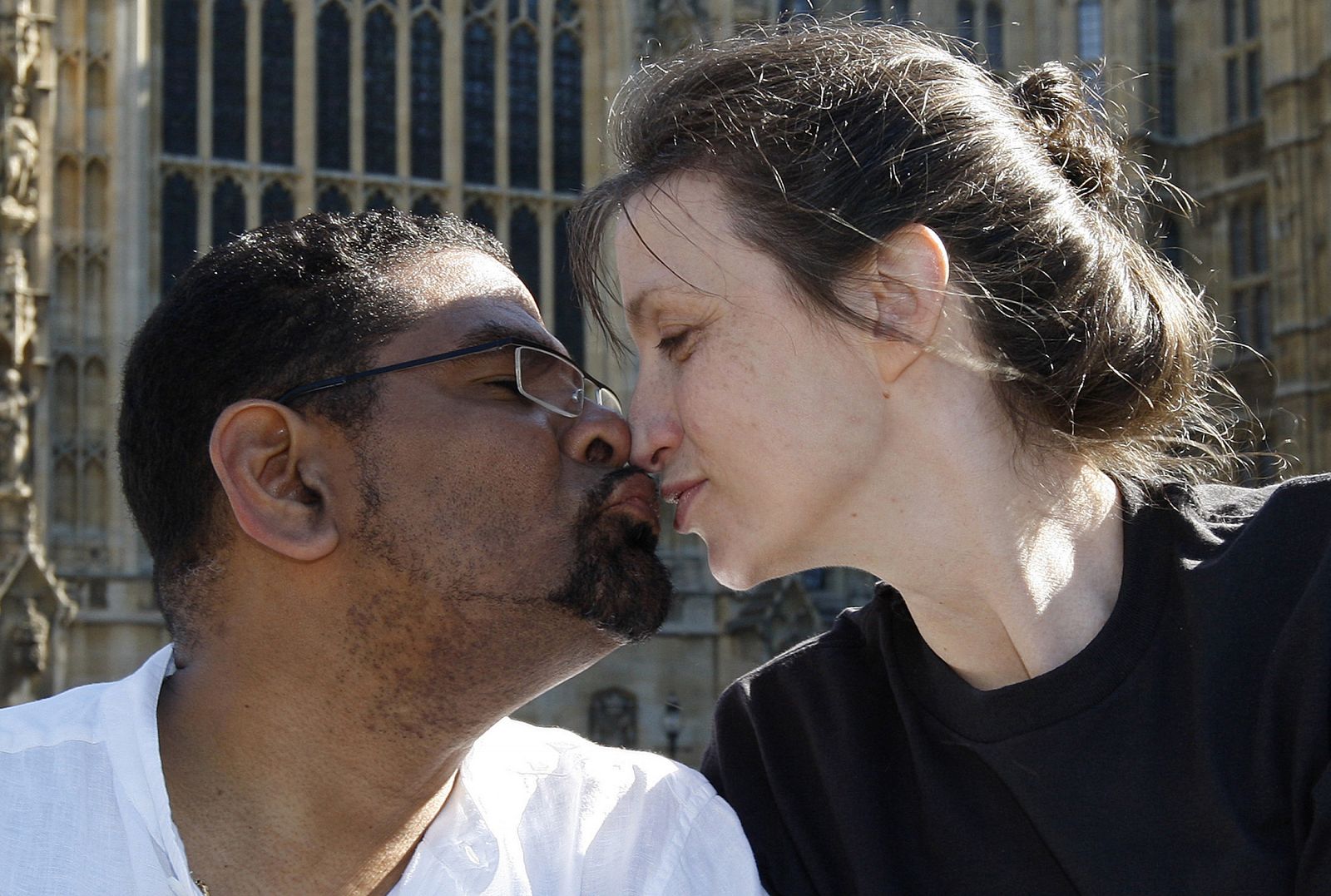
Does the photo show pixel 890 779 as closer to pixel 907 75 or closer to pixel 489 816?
pixel 489 816

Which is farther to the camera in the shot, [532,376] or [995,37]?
[995,37]

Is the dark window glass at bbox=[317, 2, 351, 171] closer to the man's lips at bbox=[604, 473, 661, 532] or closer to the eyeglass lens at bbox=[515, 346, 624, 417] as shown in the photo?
the eyeglass lens at bbox=[515, 346, 624, 417]

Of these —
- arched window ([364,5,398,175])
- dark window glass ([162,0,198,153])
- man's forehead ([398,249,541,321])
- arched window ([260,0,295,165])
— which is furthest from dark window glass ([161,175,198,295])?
man's forehead ([398,249,541,321])

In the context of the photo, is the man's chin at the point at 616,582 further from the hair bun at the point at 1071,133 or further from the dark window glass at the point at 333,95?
the dark window glass at the point at 333,95

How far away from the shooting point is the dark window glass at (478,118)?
16.6 m

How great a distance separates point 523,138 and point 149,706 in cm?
1512

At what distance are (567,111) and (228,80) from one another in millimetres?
3472

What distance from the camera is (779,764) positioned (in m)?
2.30

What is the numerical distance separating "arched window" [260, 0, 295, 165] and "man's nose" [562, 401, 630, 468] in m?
14.3

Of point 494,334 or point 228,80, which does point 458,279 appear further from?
point 228,80

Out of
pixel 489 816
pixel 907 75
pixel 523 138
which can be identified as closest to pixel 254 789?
pixel 489 816

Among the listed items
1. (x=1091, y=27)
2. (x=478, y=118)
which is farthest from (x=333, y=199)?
(x=1091, y=27)

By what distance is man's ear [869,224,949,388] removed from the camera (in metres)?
2.05

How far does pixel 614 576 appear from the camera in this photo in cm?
214
